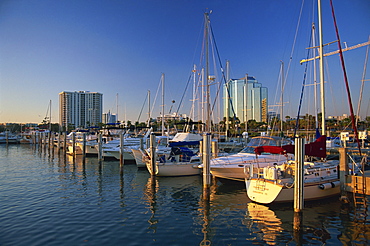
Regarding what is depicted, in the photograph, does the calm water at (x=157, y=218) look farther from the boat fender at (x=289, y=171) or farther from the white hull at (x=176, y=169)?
the white hull at (x=176, y=169)

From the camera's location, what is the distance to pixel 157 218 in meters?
12.0

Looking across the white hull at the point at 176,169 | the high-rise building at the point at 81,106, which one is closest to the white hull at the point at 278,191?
the white hull at the point at 176,169

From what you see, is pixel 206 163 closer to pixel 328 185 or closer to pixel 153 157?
pixel 328 185

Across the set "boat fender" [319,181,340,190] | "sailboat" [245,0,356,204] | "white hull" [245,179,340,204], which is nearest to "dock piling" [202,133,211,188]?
"sailboat" [245,0,356,204]

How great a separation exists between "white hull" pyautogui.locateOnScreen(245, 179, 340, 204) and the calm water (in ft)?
1.32

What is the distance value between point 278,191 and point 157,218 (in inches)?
238

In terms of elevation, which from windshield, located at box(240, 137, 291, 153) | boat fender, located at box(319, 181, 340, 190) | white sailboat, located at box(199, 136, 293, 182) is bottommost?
boat fender, located at box(319, 181, 340, 190)

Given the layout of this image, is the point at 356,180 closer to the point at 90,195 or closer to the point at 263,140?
the point at 263,140

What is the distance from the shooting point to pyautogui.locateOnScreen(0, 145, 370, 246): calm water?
381 inches

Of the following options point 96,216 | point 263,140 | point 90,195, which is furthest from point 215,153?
point 96,216

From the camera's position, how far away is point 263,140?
20.0 metres

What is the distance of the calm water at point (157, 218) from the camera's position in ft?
31.7

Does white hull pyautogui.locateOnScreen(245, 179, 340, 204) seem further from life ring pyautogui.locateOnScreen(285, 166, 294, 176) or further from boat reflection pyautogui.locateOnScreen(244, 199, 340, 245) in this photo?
Answer: life ring pyautogui.locateOnScreen(285, 166, 294, 176)

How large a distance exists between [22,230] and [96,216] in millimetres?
2935
